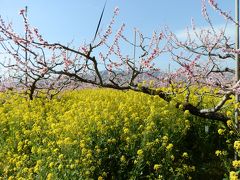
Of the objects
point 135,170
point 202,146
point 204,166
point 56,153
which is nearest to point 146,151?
point 135,170

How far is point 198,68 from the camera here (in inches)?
303

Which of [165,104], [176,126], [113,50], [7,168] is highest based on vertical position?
[113,50]

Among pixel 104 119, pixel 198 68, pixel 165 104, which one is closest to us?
pixel 198 68

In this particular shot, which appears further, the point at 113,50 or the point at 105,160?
the point at 113,50

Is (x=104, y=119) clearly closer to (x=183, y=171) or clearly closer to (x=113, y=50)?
(x=113, y=50)

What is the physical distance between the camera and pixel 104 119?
8.27 m

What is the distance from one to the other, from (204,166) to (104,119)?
79.8 inches

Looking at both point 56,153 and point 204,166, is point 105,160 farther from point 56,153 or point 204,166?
point 204,166

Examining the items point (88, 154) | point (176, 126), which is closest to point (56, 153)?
point (88, 154)

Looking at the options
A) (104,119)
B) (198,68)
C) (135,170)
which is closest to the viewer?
(135,170)

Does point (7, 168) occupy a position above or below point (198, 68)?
below

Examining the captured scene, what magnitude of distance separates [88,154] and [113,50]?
9.47ft

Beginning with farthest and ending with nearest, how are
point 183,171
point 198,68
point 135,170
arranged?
point 198,68 < point 183,171 < point 135,170

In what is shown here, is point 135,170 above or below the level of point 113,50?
below
